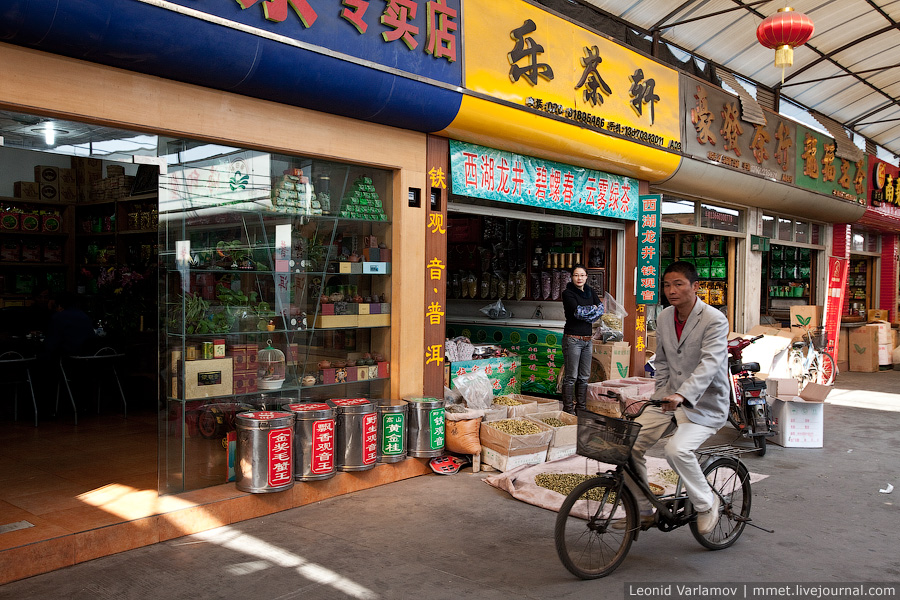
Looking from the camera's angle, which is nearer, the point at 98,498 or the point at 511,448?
the point at 98,498

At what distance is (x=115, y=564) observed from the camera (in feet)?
13.8

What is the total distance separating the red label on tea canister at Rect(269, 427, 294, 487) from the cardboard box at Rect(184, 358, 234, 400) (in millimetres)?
589

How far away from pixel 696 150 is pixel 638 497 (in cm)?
731

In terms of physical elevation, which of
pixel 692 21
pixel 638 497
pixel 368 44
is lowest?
pixel 638 497

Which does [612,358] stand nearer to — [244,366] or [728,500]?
[728,500]

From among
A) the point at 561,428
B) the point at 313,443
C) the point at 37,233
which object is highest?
the point at 37,233

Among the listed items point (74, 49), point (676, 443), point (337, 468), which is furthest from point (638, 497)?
point (74, 49)

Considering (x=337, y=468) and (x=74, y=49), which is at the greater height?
(x=74, y=49)

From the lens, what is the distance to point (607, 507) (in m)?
4.01

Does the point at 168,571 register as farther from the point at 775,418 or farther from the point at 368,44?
the point at 775,418

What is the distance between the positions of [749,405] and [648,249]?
9.38 feet

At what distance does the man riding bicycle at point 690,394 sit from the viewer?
4129mm

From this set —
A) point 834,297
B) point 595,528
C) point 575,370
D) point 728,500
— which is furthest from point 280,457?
point 834,297

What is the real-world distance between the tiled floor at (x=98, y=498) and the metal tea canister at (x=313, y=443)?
0.44 feet
